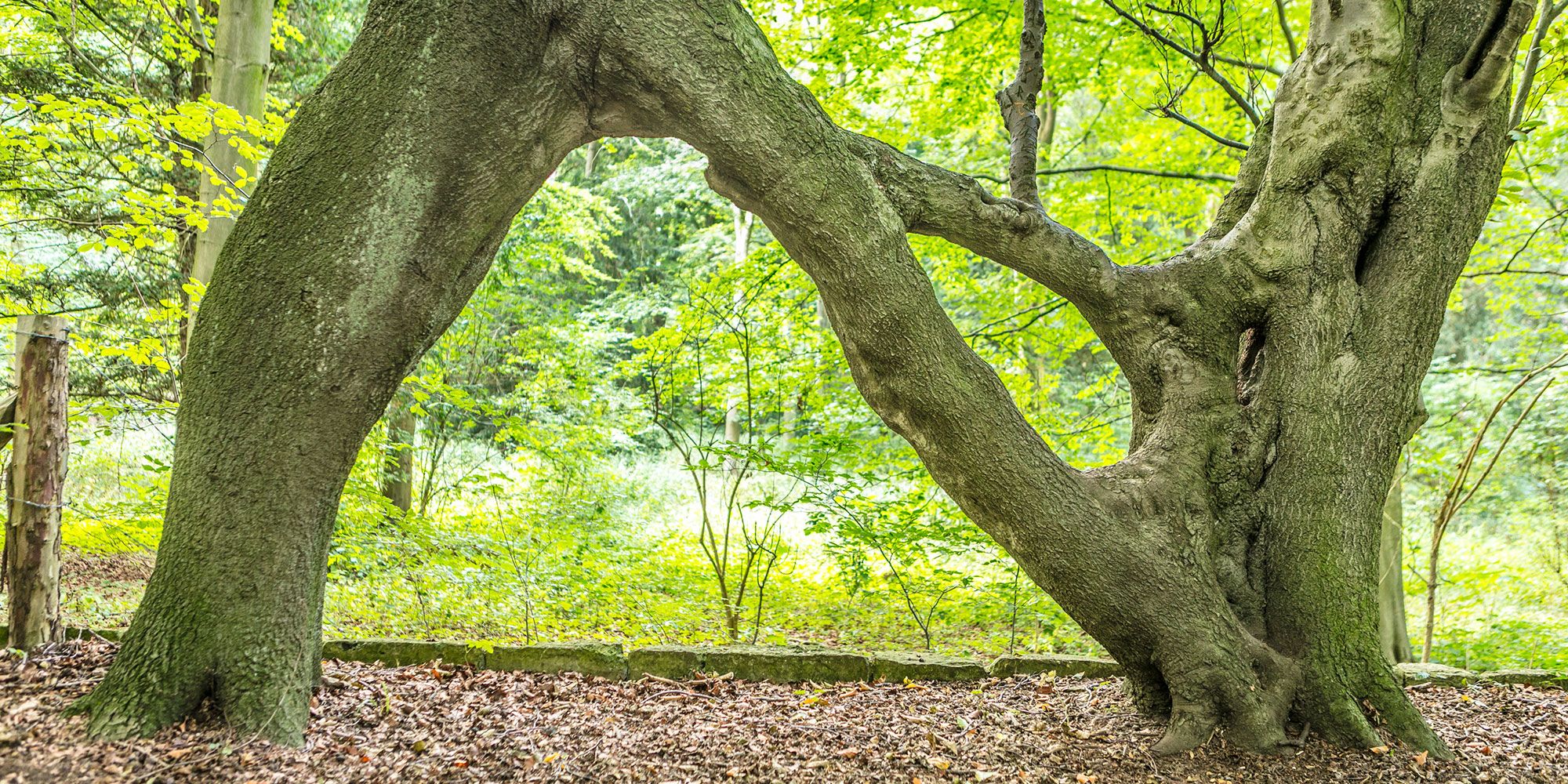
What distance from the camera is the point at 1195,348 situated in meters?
3.33

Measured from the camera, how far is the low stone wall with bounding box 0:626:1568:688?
394 cm

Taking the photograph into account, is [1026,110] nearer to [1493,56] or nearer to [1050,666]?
[1493,56]

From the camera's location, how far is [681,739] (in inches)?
126

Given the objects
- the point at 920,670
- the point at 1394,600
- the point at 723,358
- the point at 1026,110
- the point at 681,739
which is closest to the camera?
the point at 681,739

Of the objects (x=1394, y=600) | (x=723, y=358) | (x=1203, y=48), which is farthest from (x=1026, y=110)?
(x=1394, y=600)

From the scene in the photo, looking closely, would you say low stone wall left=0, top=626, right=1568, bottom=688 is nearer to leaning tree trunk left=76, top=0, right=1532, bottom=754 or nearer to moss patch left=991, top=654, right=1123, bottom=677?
moss patch left=991, top=654, right=1123, bottom=677

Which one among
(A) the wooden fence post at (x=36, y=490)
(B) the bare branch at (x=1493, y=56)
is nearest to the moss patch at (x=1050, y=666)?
(B) the bare branch at (x=1493, y=56)

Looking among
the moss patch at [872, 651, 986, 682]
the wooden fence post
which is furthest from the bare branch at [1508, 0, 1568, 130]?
the wooden fence post

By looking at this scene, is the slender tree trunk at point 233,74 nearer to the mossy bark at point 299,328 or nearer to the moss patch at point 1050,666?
the mossy bark at point 299,328

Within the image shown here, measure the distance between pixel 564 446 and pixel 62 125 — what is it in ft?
14.2

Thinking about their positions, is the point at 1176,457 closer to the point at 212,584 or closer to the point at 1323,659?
the point at 1323,659

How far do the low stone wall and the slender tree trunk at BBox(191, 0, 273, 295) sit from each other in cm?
310

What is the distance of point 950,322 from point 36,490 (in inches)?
142

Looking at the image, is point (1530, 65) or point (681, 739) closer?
point (681, 739)
